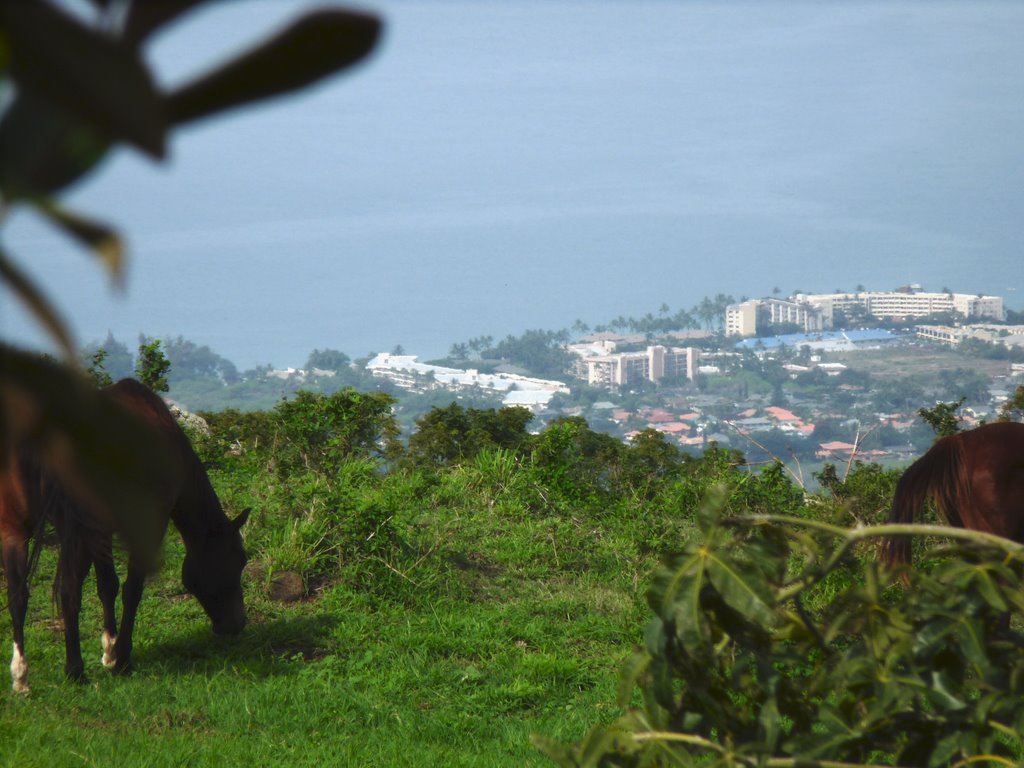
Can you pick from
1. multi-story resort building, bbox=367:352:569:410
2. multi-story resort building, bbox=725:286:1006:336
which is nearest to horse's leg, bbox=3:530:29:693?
multi-story resort building, bbox=367:352:569:410

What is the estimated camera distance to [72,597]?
15.9ft

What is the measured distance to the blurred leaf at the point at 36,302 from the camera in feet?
1.65

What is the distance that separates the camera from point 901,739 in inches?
62.3

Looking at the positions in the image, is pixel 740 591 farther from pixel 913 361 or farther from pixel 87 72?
pixel 913 361

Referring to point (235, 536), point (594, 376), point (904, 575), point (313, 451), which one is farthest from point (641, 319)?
point (904, 575)

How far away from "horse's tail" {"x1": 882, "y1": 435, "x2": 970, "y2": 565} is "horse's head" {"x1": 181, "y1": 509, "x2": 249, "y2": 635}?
139 inches

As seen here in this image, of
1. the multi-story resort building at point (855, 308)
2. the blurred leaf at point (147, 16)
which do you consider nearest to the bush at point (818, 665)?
the blurred leaf at point (147, 16)

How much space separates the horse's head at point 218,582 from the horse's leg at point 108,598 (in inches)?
15.7

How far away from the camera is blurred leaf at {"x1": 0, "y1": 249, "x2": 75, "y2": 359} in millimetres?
504

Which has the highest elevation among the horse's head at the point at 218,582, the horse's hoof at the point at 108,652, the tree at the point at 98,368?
the tree at the point at 98,368

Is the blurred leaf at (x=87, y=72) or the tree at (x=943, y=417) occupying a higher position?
the blurred leaf at (x=87, y=72)

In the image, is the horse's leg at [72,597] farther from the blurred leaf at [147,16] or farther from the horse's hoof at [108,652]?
the blurred leaf at [147,16]

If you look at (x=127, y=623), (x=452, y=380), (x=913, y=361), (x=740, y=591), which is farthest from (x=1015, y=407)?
(x=913, y=361)

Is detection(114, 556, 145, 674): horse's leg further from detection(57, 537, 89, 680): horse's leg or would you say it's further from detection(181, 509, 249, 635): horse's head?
detection(181, 509, 249, 635): horse's head
